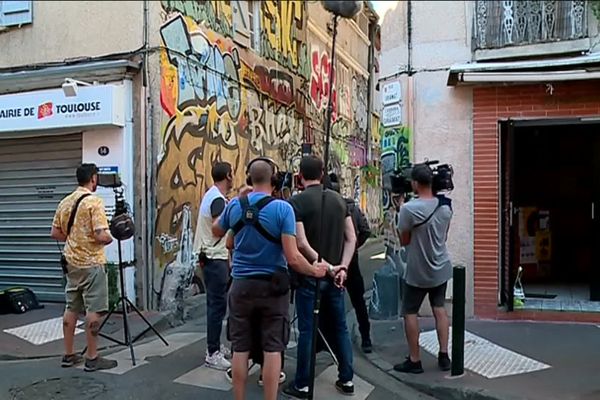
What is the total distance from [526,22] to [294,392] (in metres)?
5.08

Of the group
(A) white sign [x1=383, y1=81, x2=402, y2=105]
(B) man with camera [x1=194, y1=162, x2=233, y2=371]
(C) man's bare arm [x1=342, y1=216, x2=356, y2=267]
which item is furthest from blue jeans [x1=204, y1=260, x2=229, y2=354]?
(A) white sign [x1=383, y1=81, x2=402, y2=105]

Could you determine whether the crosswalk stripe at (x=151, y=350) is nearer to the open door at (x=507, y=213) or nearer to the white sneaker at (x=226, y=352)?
the white sneaker at (x=226, y=352)

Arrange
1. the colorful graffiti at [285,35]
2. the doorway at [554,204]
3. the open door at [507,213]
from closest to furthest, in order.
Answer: the open door at [507,213] < the doorway at [554,204] < the colorful graffiti at [285,35]

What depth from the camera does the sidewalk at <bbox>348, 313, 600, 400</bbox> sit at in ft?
16.4

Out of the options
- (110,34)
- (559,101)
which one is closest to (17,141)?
(110,34)

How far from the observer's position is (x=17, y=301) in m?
8.34

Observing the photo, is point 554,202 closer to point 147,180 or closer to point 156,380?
point 147,180

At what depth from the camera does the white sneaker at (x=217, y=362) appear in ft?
18.8

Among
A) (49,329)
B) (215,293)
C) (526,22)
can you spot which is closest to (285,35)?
(526,22)

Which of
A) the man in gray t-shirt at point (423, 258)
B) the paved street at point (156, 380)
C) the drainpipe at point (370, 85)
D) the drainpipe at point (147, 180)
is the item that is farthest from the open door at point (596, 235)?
the drainpipe at point (370, 85)

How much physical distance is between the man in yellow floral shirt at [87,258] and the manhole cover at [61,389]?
0.99ft

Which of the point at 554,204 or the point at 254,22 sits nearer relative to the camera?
the point at 554,204

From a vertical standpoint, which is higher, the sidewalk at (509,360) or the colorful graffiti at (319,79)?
the colorful graffiti at (319,79)

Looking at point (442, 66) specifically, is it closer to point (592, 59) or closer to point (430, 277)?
point (592, 59)
